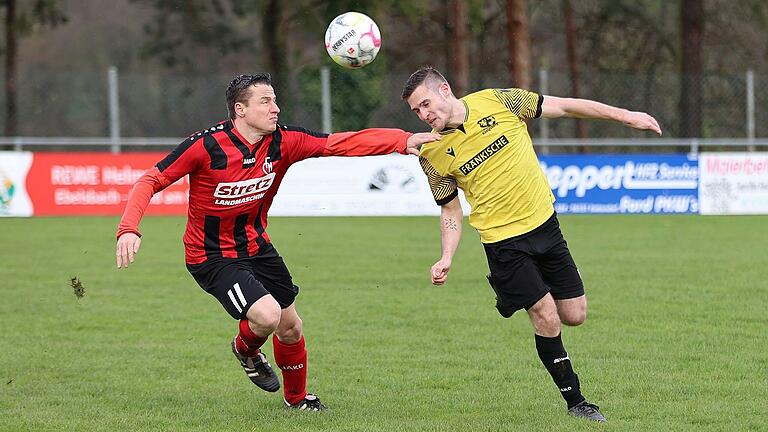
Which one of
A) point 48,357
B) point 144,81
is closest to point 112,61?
point 144,81

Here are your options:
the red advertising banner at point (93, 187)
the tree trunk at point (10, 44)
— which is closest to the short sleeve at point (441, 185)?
the red advertising banner at point (93, 187)

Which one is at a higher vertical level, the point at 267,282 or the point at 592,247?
the point at 267,282

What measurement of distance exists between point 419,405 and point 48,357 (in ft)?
10.4

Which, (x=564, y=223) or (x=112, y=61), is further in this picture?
(x=112, y=61)

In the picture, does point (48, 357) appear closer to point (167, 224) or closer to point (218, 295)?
point (218, 295)

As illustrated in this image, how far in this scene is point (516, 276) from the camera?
616 cm

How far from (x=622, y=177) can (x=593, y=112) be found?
1427cm

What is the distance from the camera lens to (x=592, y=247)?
15.6m

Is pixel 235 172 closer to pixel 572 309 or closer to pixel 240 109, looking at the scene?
pixel 240 109

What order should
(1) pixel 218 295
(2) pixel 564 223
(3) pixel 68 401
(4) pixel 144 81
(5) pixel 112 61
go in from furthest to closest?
1. (5) pixel 112 61
2. (4) pixel 144 81
3. (2) pixel 564 223
4. (3) pixel 68 401
5. (1) pixel 218 295

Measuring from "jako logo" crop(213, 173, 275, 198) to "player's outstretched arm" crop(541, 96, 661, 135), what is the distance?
1.58m

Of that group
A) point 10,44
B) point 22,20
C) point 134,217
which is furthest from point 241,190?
point 22,20

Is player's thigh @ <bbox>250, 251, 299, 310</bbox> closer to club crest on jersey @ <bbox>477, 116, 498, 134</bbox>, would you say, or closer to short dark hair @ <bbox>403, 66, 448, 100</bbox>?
short dark hair @ <bbox>403, 66, 448, 100</bbox>

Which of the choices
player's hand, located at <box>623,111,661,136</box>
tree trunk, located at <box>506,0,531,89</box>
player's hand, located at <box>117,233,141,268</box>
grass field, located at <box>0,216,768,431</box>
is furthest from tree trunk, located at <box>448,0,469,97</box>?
player's hand, located at <box>117,233,141,268</box>
